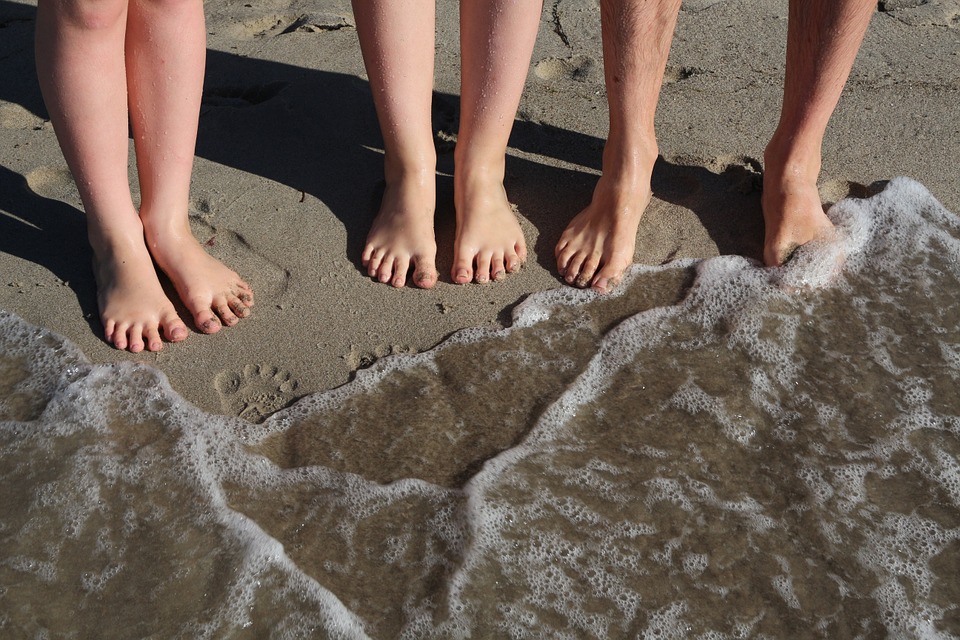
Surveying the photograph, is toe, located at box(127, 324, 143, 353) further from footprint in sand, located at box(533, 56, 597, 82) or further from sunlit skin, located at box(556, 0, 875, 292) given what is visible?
footprint in sand, located at box(533, 56, 597, 82)

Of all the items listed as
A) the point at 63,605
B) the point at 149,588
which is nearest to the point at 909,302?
the point at 149,588

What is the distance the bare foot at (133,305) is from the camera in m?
2.07

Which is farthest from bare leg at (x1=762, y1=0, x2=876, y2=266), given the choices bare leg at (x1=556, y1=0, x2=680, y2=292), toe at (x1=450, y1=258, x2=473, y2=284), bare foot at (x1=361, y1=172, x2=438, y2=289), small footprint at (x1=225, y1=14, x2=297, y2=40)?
small footprint at (x1=225, y1=14, x2=297, y2=40)

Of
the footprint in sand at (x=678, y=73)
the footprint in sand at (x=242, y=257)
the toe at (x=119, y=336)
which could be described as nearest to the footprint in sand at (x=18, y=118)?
the footprint in sand at (x=242, y=257)

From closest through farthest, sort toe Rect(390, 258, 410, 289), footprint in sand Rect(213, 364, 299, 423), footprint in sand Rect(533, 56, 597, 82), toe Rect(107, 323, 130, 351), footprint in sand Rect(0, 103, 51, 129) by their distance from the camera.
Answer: footprint in sand Rect(213, 364, 299, 423) → toe Rect(107, 323, 130, 351) → toe Rect(390, 258, 410, 289) → footprint in sand Rect(0, 103, 51, 129) → footprint in sand Rect(533, 56, 597, 82)

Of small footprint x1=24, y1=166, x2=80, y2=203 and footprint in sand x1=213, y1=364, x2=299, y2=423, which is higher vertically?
footprint in sand x1=213, y1=364, x2=299, y2=423

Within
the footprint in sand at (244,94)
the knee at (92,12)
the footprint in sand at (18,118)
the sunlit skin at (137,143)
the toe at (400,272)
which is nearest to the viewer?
the knee at (92,12)

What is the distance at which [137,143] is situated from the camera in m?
2.06

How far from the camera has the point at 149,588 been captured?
5.33ft

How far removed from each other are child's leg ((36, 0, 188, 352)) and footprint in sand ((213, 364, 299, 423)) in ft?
0.64

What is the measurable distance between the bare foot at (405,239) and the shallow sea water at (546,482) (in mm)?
250

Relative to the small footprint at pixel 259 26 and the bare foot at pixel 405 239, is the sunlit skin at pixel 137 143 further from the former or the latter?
the small footprint at pixel 259 26

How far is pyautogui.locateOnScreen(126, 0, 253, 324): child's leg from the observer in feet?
6.27

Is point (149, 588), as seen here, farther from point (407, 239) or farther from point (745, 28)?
point (745, 28)
